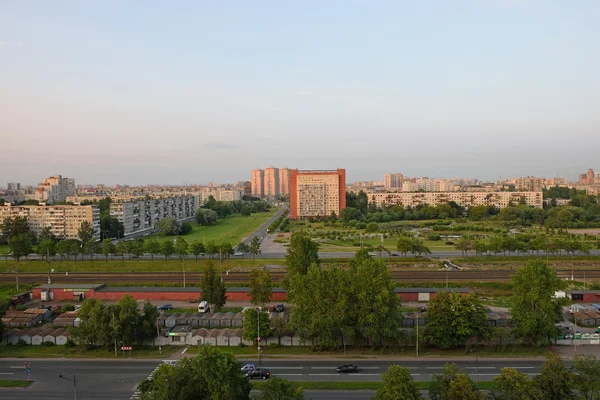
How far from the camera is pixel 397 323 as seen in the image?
18.9 meters

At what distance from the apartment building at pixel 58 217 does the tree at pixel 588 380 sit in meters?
59.6

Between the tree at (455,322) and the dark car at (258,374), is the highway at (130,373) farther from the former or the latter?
the tree at (455,322)

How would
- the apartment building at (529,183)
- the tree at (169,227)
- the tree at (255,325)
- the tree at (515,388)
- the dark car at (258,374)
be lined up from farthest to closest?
the apartment building at (529,183), the tree at (169,227), the tree at (255,325), the dark car at (258,374), the tree at (515,388)

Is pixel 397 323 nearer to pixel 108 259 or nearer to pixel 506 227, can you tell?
pixel 108 259

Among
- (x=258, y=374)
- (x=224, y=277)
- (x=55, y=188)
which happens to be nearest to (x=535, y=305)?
(x=258, y=374)

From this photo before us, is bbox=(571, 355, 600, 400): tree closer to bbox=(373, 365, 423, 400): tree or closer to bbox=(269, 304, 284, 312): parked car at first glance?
bbox=(373, 365, 423, 400): tree

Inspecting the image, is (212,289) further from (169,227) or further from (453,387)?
(169,227)

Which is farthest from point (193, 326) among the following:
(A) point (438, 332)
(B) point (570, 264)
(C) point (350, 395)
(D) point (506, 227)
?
(D) point (506, 227)

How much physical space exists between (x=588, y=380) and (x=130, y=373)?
15995 millimetres

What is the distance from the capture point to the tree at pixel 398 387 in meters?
11.5

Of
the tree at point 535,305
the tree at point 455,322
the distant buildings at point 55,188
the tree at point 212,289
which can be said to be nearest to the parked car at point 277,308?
the tree at point 212,289

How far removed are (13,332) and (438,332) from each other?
67.3ft

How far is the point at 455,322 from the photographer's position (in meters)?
18.5

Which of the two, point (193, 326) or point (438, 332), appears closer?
point (438, 332)
